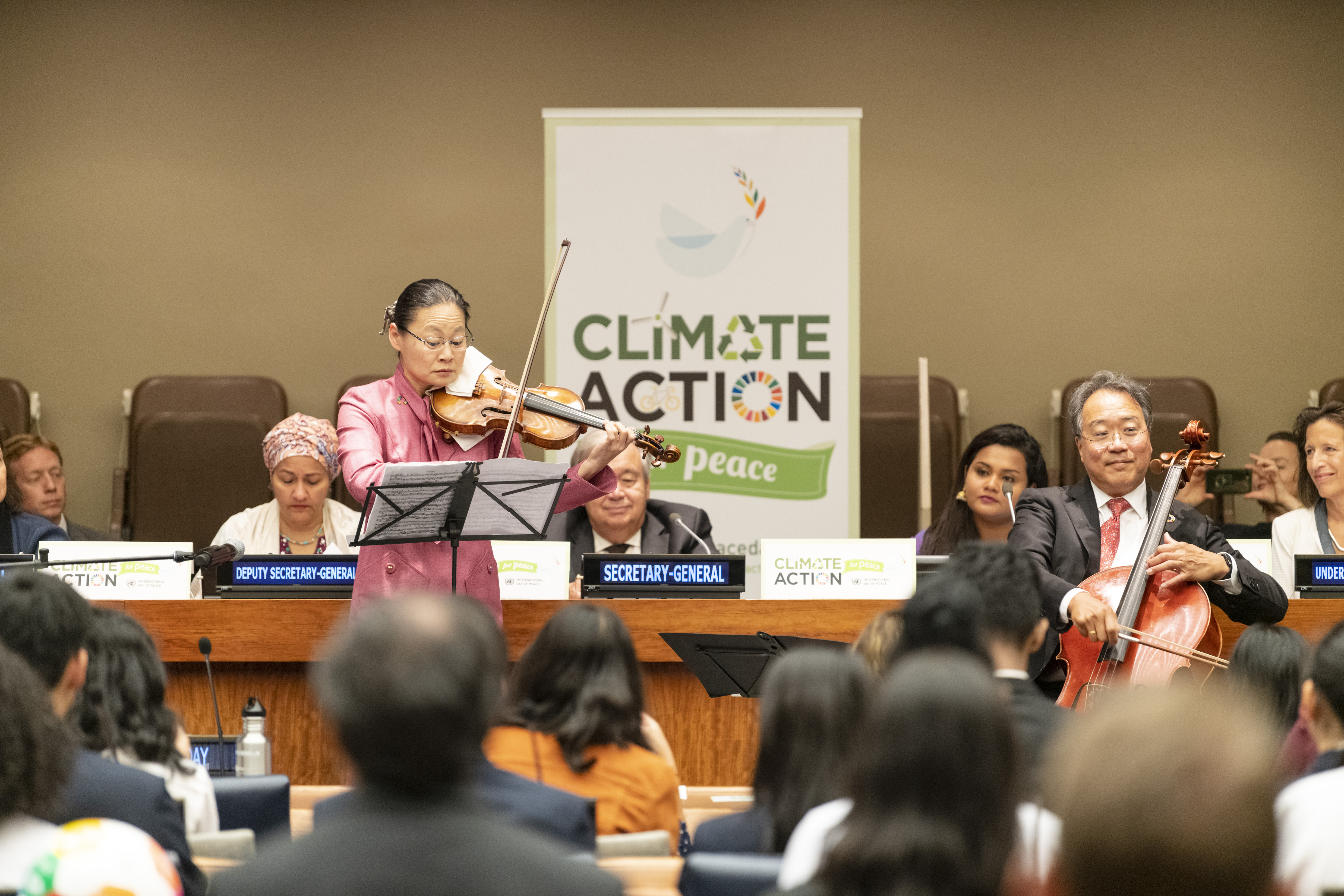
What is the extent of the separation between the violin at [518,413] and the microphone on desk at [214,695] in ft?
2.04

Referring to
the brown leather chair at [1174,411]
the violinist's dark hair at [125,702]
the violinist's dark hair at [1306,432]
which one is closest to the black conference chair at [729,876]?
the violinist's dark hair at [125,702]

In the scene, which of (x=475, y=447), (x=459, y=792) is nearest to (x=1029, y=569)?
(x=459, y=792)

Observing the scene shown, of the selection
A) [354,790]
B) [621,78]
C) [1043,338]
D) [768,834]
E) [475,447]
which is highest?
[621,78]

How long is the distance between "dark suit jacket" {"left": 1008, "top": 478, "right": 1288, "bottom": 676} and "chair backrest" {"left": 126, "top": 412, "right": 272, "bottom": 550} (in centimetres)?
348

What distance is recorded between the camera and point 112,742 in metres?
2.01

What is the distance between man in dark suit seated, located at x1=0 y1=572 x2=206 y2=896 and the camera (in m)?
1.71

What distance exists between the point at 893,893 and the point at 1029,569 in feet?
3.11

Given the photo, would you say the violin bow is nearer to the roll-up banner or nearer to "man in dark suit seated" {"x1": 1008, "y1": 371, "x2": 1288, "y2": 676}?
"man in dark suit seated" {"x1": 1008, "y1": 371, "x2": 1288, "y2": 676}

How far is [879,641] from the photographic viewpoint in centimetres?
241

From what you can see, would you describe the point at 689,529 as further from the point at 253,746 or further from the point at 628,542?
the point at 253,746

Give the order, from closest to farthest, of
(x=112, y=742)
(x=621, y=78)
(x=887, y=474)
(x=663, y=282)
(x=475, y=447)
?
(x=112, y=742)
(x=475, y=447)
(x=663, y=282)
(x=887, y=474)
(x=621, y=78)

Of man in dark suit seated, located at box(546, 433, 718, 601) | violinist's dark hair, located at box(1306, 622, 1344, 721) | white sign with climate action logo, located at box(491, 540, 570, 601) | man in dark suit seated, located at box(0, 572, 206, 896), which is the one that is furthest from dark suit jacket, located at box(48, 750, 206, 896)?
man in dark suit seated, located at box(546, 433, 718, 601)

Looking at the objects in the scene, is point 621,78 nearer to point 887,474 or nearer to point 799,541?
point 887,474

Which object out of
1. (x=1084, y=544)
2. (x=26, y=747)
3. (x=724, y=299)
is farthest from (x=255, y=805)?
(x=724, y=299)
